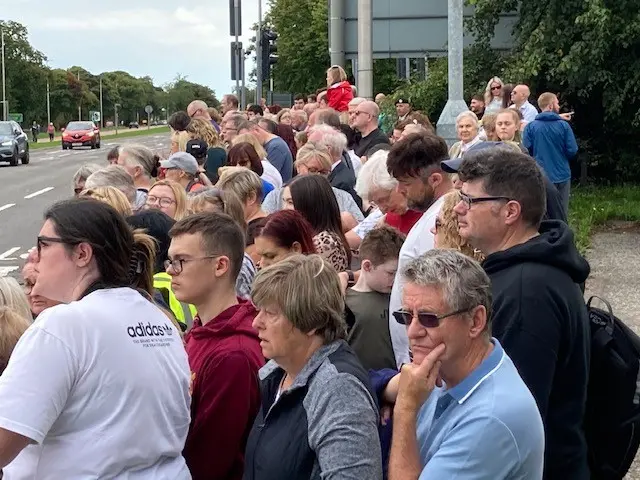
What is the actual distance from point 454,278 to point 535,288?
1.83ft

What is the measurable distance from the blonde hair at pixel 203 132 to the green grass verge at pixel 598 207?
5032mm

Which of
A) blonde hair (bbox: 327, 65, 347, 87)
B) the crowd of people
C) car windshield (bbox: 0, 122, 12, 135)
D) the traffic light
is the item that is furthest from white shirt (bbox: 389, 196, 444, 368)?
car windshield (bbox: 0, 122, 12, 135)

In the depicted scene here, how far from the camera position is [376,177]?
5.79 metres

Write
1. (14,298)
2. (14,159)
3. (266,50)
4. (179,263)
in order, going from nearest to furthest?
(179,263), (14,298), (266,50), (14,159)

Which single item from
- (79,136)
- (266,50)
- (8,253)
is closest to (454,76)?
(8,253)

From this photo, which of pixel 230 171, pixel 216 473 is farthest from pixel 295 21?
pixel 216 473

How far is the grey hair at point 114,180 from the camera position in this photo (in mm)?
6770

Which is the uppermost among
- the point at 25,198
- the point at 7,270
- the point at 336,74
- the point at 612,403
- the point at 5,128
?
the point at 336,74

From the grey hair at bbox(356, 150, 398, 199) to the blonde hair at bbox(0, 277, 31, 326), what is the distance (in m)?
2.19

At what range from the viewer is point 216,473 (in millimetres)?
3580

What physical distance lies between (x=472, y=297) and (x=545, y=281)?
0.58 metres

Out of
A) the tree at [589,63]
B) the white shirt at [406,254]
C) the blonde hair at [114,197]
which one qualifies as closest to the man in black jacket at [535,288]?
the white shirt at [406,254]

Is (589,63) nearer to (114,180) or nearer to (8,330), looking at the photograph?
(114,180)

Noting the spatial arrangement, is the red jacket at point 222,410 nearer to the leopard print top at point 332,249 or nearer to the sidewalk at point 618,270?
the leopard print top at point 332,249
